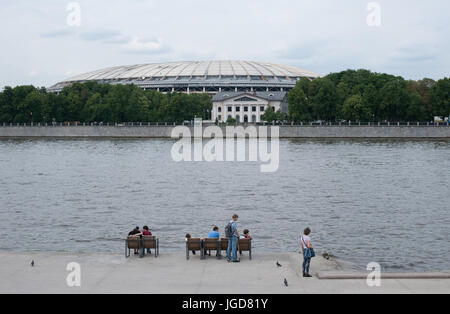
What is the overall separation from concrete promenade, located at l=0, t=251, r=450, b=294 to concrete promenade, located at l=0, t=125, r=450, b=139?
86.7 metres

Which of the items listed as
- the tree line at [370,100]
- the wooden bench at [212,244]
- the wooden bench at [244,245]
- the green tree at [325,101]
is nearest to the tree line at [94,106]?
the tree line at [370,100]

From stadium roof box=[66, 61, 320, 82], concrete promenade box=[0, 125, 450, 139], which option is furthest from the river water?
stadium roof box=[66, 61, 320, 82]

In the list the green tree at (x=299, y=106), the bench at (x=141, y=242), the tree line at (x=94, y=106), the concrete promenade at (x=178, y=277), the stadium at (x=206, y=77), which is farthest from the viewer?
the stadium at (x=206, y=77)

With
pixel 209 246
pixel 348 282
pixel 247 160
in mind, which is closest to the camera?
pixel 348 282

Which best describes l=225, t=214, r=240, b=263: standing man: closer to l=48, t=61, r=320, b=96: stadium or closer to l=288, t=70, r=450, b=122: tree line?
l=288, t=70, r=450, b=122: tree line

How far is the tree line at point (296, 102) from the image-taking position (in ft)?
349

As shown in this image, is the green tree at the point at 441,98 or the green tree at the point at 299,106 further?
the green tree at the point at 299,106

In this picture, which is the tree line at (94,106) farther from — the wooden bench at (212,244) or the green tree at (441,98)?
the wooden bench at (212,244)

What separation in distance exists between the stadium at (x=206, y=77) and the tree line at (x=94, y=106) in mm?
30103

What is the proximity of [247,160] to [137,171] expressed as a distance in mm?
14381

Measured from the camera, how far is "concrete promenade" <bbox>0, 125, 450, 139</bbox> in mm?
99938
